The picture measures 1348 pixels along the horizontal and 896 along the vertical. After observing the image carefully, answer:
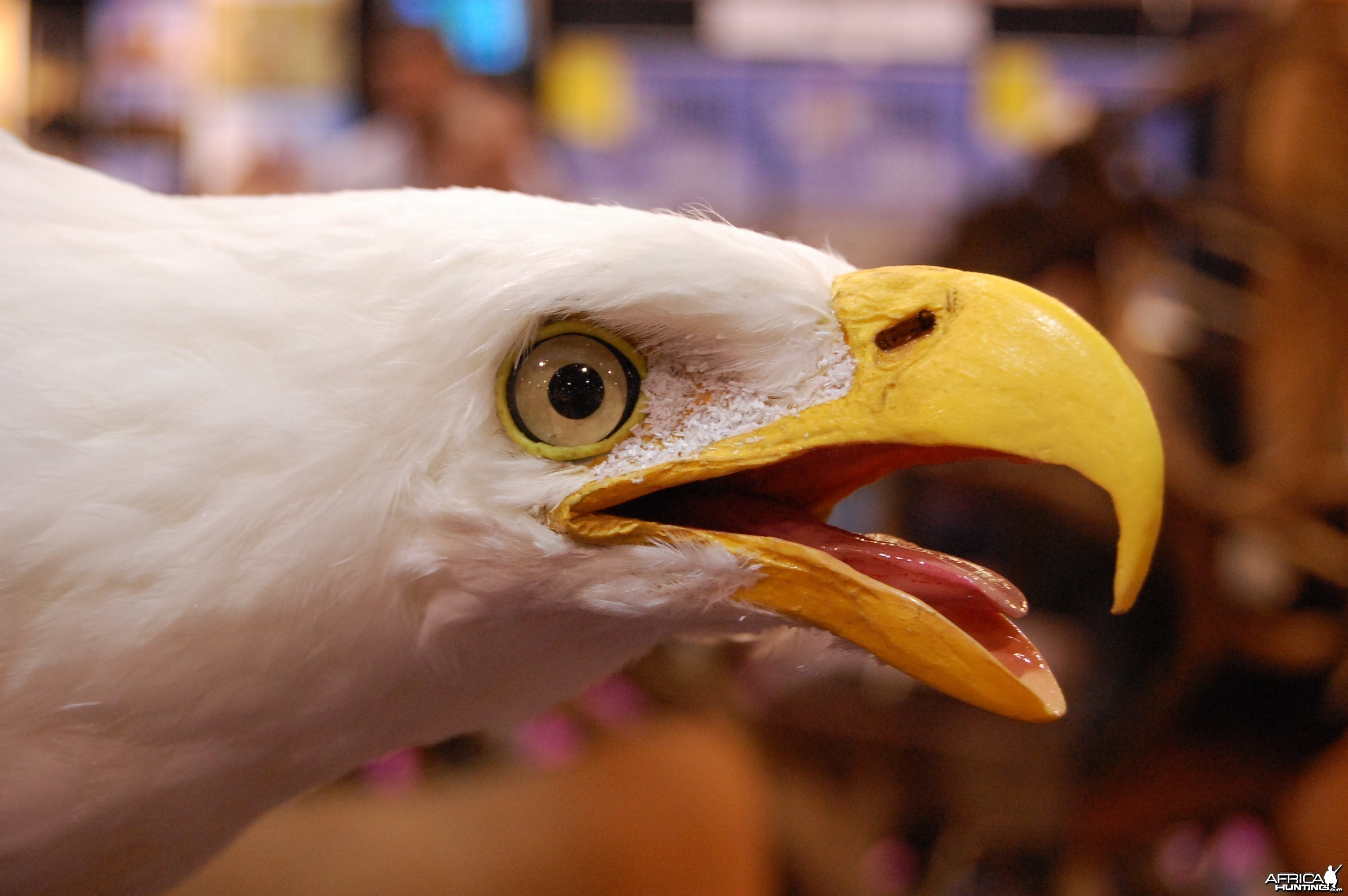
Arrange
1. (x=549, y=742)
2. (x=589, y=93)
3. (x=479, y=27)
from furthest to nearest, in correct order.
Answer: (x=589, y=93)
(x=479, y=27)
(x=549, y=742)

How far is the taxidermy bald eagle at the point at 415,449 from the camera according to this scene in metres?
0.64

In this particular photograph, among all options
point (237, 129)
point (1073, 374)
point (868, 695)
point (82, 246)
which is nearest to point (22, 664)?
point (82, 246)

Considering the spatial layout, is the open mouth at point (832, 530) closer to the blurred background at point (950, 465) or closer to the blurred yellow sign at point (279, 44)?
the blurred background at point (950, 465)

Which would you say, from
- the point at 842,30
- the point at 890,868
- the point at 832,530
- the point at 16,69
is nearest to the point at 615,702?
the point at 890,868

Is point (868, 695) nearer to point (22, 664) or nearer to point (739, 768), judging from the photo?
point (739, 768)

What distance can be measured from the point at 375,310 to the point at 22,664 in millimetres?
334

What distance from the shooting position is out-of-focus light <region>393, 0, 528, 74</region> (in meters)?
2.96

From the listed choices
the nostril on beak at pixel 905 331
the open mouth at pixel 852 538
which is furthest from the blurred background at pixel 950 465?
the nostril on beak at pixel 905 331

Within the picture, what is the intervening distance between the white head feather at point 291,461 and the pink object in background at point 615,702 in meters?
1.17

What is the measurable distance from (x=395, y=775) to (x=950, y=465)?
1.68 m

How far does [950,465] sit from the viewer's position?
2.65 metres

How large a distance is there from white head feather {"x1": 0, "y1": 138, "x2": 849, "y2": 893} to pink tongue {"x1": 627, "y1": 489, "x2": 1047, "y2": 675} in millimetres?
74

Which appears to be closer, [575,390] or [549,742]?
[575,390]

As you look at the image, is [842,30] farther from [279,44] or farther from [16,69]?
[16,69]
